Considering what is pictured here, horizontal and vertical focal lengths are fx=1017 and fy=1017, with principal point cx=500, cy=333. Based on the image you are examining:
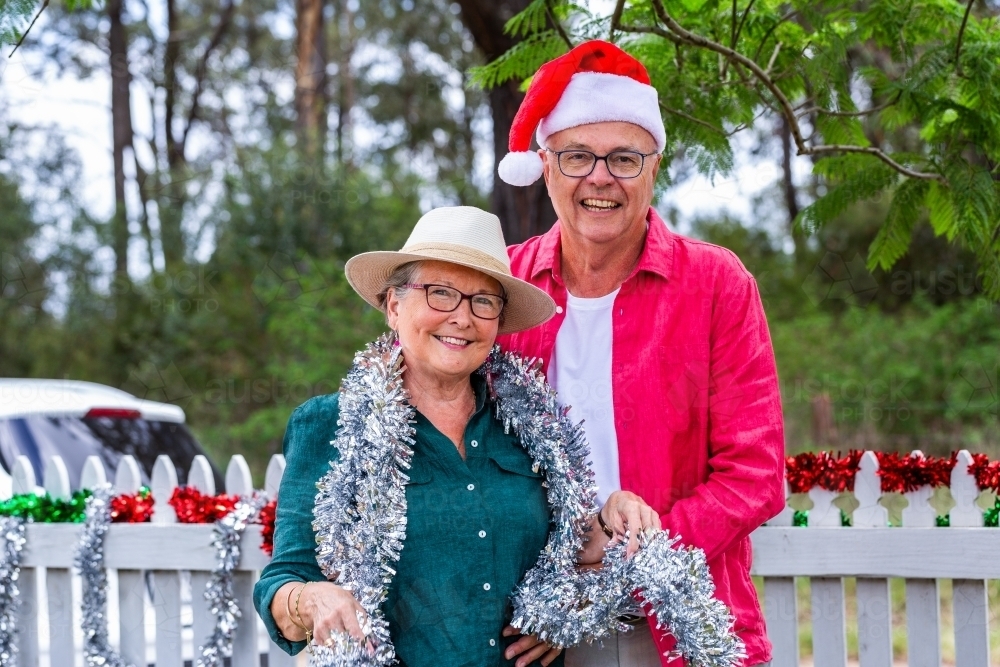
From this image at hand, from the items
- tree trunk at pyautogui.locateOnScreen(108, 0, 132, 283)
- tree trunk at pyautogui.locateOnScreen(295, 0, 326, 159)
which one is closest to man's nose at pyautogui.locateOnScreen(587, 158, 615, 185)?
tree trunk at pyautogui.locateOnScreen(295, 0, 326, 159)

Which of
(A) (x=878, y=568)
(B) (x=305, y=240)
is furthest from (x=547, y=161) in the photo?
(B) (x=305, y=240)

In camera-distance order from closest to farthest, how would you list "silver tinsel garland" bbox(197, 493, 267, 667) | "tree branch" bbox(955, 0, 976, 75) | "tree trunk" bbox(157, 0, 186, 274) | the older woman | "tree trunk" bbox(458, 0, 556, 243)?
1. the older woman
2. "tree branch" bbox(955, 0, 976, 75)
3. "silver tinsel garland" bbox(197, 493, 267, 667)
4. "tree trunk" bbox(458, 0, 556, 243)
5. "tree trunk" bbox(157, 0, 186, 274)

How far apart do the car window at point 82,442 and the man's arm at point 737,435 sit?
3.19 meters

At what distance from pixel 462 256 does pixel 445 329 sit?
18cm

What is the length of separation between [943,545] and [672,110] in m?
1.72

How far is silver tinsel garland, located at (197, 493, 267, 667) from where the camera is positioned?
3.66 m

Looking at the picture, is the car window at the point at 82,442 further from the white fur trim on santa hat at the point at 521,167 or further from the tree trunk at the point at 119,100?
the tree trunk at the point at 119,100

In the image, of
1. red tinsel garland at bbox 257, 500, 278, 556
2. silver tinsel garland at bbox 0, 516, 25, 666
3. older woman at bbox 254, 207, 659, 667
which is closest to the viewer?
older woman at bbox 254, 207, 659, 667

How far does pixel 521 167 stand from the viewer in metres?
2.95

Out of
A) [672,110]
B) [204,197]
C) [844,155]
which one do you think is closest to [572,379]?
[672,110]

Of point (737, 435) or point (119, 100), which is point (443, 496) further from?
point (119, 100)

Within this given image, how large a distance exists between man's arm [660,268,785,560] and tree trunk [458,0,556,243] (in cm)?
265

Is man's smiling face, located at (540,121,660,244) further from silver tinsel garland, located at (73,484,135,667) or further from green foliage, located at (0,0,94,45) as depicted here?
silver tinsel garland, located at (73,484,135,667)

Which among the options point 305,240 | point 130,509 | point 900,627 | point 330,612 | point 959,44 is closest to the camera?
point 330,612
